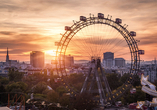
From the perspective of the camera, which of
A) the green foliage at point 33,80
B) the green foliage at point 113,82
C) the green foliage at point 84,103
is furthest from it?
the green foliage at point 33,80

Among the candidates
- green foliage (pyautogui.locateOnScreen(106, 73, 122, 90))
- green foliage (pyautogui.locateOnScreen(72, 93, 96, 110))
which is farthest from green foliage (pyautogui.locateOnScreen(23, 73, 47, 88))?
green foliage (pyautogui.locateOnScreen(72, 93, 96, 110))

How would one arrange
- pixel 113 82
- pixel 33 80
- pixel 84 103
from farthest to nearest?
pixel 33 80 < pixel 113 82 < pixel 84 103

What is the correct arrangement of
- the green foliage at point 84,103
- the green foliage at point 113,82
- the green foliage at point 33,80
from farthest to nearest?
the green foliage at point 33,80
the green foliage at point 113,82
the green foliage at point 84,103

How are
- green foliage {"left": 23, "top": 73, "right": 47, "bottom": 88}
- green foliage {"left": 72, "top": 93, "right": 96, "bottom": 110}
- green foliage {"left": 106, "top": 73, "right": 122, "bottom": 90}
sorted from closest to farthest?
green foliage {"left": 72, "top": 93, "right": 96, "bottom": 110} → green foliage {"left": 106, "top": 73, "right": 122, "bottom": 90} → green foliage {"left": 23, "top": 73, "right": 47, "bottom": 88}

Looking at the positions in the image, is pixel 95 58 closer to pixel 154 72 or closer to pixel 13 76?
pixel 13 76

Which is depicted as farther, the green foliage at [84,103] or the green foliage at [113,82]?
the green foliage at [113,82]

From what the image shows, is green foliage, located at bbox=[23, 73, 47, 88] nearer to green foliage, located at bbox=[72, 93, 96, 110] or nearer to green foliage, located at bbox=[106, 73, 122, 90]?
green foliage, located at bbox=[106, 73, 122, 90]

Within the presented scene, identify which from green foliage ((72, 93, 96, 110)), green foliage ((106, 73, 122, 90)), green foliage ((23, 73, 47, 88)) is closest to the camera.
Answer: green foliage ((72, 93, 96, 110))

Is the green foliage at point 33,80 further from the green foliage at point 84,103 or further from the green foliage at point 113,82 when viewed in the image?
the green foliage at point 84,103

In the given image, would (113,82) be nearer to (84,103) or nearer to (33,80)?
(33,80)

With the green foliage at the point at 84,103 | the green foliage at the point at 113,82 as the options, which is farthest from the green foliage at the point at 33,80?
the green foliage at the point at 84,103

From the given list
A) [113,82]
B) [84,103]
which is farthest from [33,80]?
[84,103]
